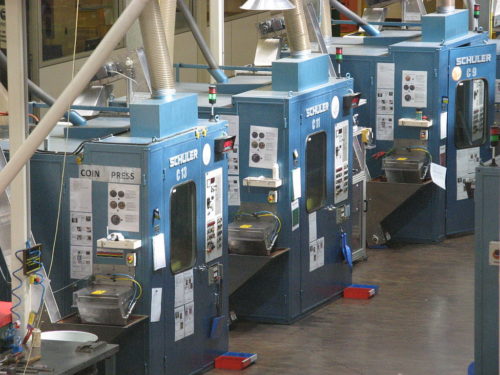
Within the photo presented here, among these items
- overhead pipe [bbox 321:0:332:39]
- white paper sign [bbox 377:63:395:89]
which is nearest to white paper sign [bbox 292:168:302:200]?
white paper sign [bbox 377:63:395:89]

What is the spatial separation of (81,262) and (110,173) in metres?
0.77

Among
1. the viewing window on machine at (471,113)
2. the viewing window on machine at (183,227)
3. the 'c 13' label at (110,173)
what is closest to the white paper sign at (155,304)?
the viewing window on machine at (183,227)

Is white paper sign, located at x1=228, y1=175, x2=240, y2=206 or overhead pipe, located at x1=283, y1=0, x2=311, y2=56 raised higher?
overhead pipe, located at x1=283, y1=0, x2=311, y2=56

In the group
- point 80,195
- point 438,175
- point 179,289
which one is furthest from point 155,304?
point 438,175

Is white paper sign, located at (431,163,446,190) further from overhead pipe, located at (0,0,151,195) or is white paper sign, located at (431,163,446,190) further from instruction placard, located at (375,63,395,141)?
overhead pipe, located at (0,0,151,195)

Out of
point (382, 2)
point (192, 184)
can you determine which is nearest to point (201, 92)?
point (192, 184)

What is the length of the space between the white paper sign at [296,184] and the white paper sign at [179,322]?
2026 mm

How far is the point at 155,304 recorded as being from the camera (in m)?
9.32

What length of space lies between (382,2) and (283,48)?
2875 millimetres

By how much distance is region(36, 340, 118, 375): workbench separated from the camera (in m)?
7.98

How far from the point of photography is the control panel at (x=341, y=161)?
12156mm

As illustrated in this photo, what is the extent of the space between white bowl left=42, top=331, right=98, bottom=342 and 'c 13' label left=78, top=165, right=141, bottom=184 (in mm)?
1143

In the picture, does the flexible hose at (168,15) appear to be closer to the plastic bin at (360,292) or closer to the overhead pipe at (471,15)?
the plastic bin at (360,292)

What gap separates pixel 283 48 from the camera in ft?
46.1
